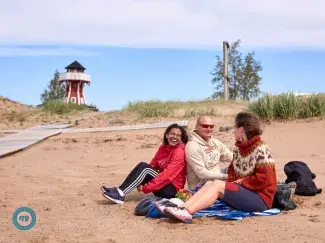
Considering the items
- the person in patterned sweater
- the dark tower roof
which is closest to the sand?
the person in patterned sweater

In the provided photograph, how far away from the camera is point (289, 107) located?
13.4 m

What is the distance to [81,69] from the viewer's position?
52719 millimetres

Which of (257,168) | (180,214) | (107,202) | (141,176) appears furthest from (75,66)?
(180,214)

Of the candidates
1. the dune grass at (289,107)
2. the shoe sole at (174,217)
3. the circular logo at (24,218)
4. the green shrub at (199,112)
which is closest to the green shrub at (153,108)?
the green shrub at (199,112)

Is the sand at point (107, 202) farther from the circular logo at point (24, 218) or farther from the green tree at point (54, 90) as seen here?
the green tree at point (54, 90)

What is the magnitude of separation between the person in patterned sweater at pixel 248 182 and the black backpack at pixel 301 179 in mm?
1009

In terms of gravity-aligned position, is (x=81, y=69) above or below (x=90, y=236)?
above

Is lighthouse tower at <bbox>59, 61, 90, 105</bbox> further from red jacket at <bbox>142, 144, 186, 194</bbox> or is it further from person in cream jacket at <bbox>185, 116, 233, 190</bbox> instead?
person in cream jacket at <bbox>185, 116, 233, 190</bbox>

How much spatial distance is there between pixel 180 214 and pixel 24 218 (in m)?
1.58

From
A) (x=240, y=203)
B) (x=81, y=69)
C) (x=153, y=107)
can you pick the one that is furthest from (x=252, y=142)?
(x=81, y=69)

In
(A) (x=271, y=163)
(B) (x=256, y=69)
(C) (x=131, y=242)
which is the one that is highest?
(B) (x=256, y=69)

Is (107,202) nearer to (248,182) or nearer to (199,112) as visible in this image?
(248,182)

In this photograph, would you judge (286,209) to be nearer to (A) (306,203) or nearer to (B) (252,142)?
(A) (306,203)

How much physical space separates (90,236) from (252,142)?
1.80 meters
